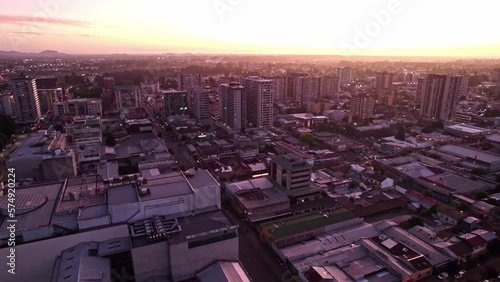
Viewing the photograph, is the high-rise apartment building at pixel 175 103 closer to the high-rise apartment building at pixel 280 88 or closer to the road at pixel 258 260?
the high-rise apartment building at pixel 280 88

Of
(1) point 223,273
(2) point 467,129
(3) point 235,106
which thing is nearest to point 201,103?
(3) point 235,106

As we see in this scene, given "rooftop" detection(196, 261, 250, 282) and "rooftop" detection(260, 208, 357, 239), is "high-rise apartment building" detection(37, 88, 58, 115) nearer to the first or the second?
"rooftop" detection(260, 208, 357, 239)

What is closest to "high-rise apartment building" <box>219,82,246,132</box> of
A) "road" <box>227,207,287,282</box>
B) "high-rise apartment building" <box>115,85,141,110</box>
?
"high-rise apartment building" <box>115,85,141,110</box>

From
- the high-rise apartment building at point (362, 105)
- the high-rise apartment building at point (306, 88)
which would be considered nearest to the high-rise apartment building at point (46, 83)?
the high-rise apartment building at point (306, 88)

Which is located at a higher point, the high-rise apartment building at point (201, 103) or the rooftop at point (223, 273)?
the high-rise apartment building at point (201, 103)

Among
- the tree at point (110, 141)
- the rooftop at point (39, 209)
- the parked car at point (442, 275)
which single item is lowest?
the parked car at point (442, 275)

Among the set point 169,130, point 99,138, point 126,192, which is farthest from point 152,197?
point 169,130

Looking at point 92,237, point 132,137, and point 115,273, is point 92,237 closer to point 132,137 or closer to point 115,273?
point 115,273
